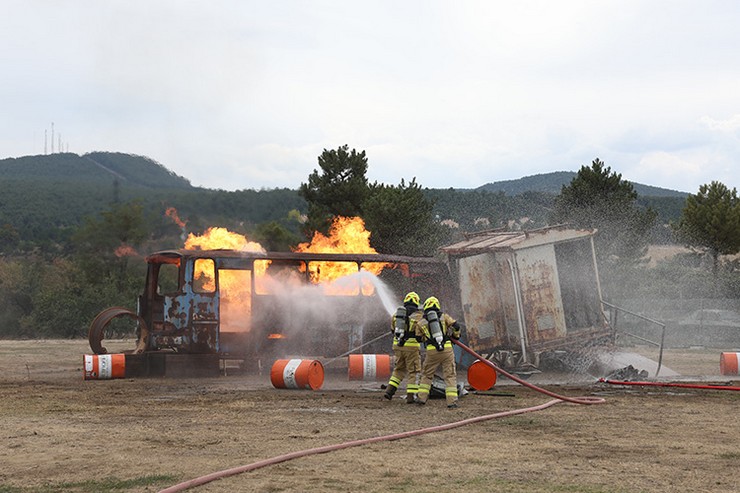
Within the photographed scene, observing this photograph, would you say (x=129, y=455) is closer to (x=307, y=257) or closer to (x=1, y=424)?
(x=1, y=424)

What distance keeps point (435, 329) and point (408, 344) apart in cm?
58

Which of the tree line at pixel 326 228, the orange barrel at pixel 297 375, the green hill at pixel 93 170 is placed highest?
the green hill at pixel 93 170

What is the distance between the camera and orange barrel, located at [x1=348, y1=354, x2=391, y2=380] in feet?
56.1

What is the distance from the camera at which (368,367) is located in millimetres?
17156

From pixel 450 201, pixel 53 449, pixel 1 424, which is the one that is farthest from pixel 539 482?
pixel 450 201

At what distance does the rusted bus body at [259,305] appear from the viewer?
17.9m

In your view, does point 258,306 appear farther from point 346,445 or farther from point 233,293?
point 346,445

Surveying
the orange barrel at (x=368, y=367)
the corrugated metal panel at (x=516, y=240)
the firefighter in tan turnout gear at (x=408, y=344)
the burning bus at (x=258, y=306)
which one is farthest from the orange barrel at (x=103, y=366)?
the corrugated metal panel at (x=516, y=240)

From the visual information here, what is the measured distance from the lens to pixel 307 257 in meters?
19.0

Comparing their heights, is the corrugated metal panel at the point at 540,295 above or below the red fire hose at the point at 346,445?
above

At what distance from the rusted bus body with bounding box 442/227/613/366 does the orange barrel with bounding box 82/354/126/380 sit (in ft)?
25.2

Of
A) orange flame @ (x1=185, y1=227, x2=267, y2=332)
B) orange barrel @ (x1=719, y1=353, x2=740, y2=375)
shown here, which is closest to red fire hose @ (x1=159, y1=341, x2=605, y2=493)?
orange barrel @ (x1=719, y1=353, x2=740, y2=375)

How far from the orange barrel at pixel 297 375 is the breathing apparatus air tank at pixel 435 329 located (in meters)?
2.89

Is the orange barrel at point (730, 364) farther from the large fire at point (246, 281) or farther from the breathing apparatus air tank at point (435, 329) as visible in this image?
the breathing apparatus air tank at point (435, 329)
